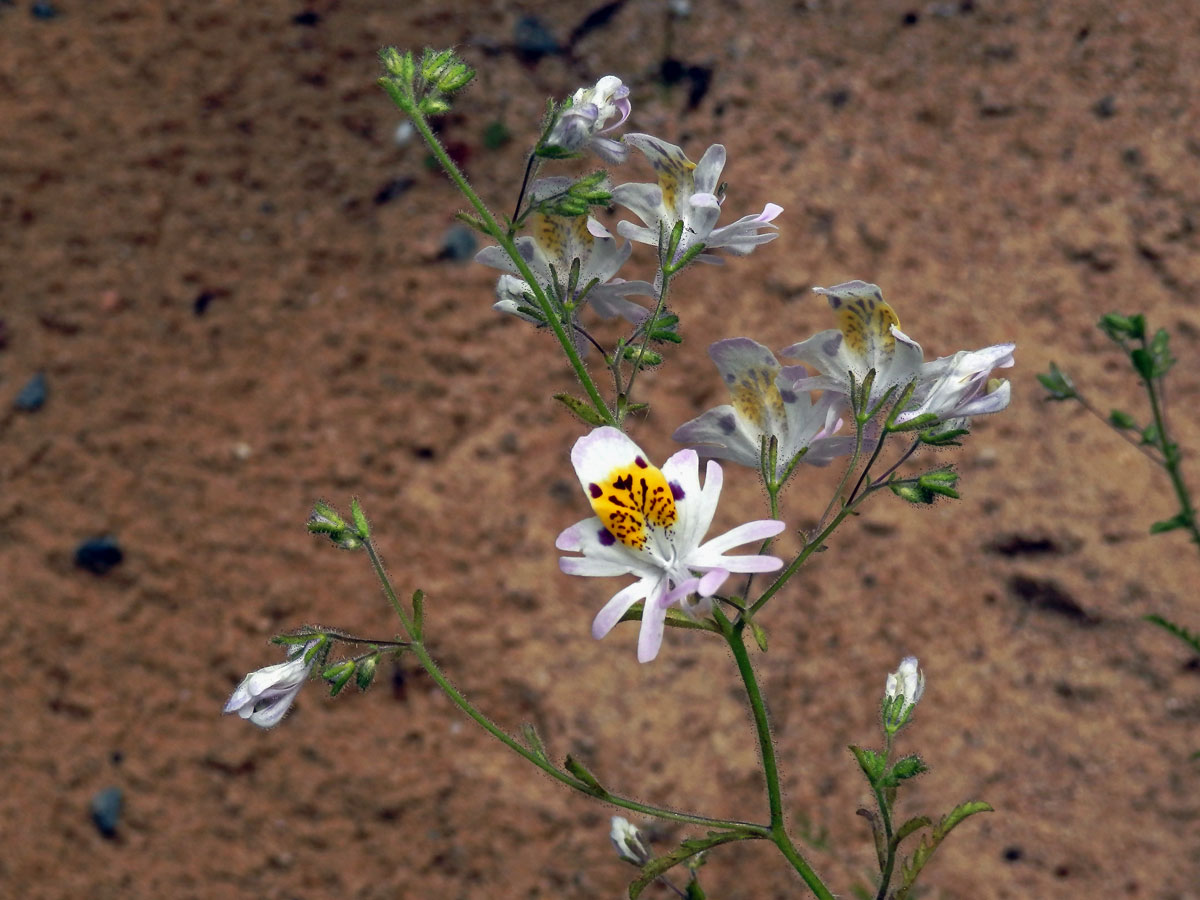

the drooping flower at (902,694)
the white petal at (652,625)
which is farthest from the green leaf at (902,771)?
the white petal at (652,625)

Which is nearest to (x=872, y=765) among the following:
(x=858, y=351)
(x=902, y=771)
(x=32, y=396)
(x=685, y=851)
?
(x=902, y=771)

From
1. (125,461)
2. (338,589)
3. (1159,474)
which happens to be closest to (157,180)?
(125,461)

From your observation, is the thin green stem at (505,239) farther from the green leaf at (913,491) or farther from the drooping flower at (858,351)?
the green leaf at (913,491)

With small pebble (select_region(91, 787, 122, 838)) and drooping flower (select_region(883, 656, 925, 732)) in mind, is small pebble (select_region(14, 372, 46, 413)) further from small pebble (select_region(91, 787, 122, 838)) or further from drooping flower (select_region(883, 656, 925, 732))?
drooping flower (select_region(883, 656, 925, 732))

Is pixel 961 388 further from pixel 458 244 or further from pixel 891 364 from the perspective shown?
pixel 458 244

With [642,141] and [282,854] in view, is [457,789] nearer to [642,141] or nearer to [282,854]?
[282,854]

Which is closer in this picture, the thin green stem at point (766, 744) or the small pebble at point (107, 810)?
the thin green stem at point (766, 744)
